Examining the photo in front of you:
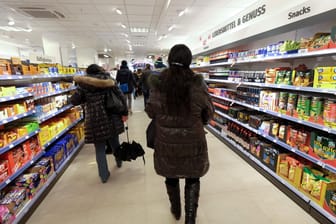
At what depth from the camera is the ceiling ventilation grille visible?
203 inches

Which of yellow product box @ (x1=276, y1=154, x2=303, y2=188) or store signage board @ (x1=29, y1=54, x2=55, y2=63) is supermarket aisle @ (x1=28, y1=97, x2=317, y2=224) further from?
store signage board @ (x1=29, y1=54, x2=55, y2=63)

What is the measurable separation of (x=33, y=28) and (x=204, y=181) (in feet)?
26.9

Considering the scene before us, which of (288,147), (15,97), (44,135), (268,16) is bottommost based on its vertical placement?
(288,147)

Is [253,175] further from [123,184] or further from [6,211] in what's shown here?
[6,211]

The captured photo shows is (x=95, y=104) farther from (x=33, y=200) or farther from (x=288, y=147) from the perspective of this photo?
(x=288, y=147)

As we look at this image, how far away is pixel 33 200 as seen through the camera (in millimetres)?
2375

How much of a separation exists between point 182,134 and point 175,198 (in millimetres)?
817

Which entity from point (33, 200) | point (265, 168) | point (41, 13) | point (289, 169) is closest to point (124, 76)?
point (41, 13)

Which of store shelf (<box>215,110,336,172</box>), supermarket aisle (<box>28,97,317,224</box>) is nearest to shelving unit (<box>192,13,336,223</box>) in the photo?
store shelf (<box>215,110,336,172</box>)

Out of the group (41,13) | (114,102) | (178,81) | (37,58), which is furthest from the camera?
(41,13)

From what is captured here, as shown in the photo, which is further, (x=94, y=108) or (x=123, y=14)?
(x=123, y=14)

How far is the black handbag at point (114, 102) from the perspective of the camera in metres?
2.76

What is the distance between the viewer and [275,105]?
9.50 feet

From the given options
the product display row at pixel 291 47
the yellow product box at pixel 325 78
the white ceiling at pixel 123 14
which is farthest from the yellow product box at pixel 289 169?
the white ceiling at pixel 123 14
